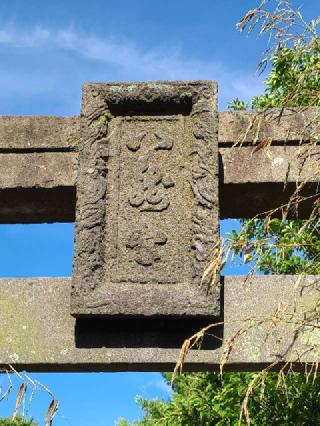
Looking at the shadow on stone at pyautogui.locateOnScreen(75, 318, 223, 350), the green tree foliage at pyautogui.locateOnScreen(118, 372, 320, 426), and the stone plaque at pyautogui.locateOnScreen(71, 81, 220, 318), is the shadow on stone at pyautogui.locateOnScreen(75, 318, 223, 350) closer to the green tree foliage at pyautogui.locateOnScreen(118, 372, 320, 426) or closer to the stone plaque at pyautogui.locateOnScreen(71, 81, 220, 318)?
the stone plaque at pyautogui.locateOnScreen(71, 81, 220, 318)

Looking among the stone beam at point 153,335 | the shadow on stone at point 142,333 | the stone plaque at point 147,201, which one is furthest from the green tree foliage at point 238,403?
the stone plaque at point 147,201

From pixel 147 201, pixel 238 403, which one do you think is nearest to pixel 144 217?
pixel 147 201

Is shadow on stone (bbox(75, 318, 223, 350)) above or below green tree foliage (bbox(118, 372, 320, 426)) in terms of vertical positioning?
below

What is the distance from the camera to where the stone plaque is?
2.90 meters

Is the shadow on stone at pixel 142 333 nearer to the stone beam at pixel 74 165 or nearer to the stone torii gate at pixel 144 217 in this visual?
the stone torii gate at pixel 144 217

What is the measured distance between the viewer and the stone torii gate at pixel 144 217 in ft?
9.64

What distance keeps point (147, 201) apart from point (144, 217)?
72mm

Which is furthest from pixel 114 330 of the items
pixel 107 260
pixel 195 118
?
pixel 195 118

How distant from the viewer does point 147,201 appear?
3.08 m

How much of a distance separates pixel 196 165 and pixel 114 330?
0.78 m

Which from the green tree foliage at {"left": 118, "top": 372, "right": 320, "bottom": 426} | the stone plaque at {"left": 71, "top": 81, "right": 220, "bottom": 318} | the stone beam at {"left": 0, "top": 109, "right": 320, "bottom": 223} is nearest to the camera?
the stone plaque at {"left": 71, "top": 81, "right": 220, "bottom": 318}

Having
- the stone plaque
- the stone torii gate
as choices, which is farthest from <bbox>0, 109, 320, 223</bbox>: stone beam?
the stone plaque

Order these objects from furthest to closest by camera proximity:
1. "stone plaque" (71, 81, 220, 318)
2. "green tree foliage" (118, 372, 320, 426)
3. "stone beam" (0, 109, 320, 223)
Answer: "green tree foliage" (118, 372, 320, 426) < "stone beam" (0, 109, 320, 223) < "stone plaque" (71, 81, 220, 318)

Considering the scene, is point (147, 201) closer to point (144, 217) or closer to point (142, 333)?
point (144, 217)
